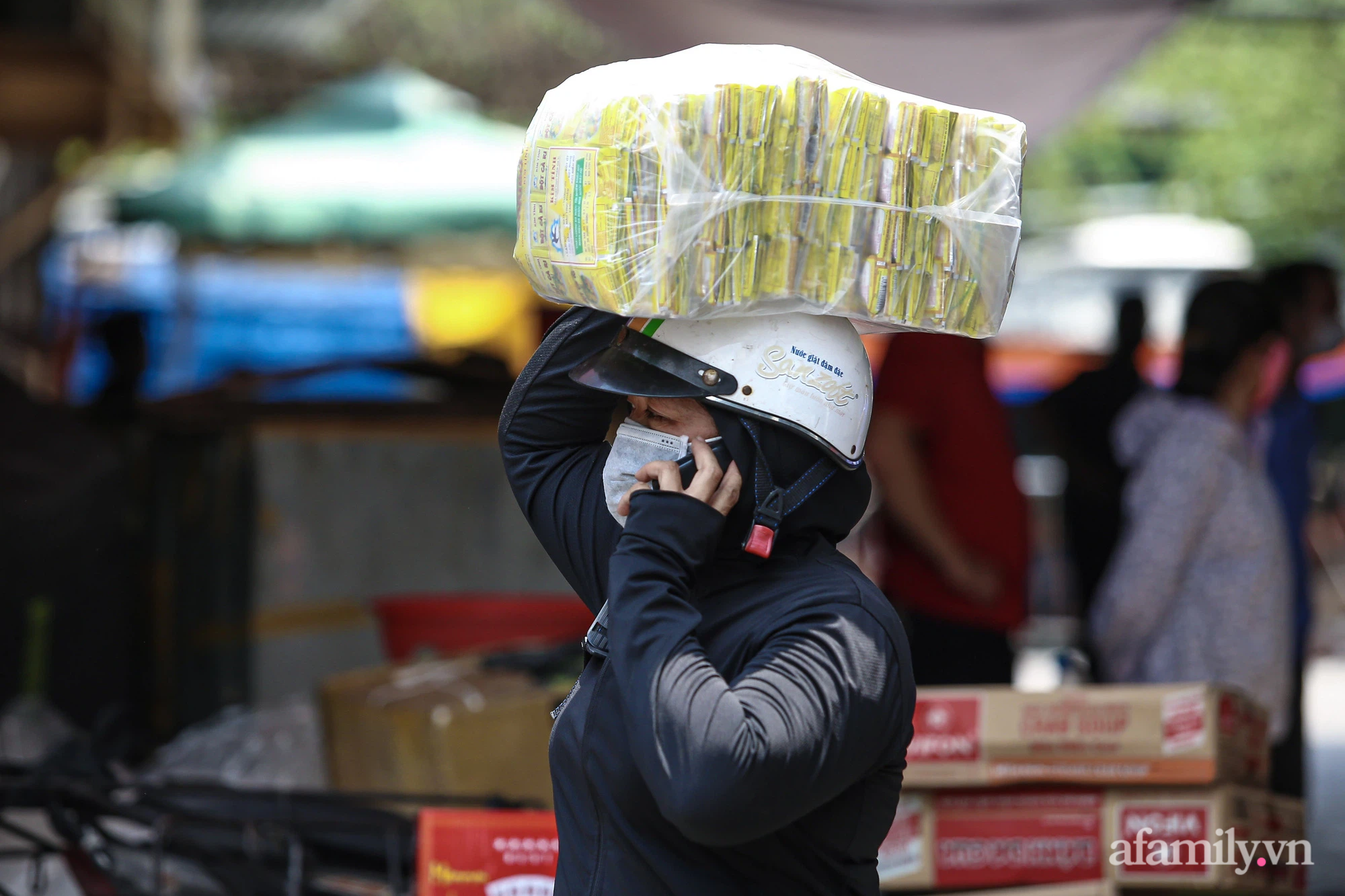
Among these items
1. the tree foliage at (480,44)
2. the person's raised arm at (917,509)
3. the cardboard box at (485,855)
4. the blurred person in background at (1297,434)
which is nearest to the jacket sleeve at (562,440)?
the cardboard box at (485,855)

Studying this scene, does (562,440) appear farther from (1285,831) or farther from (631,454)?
(1285,831)

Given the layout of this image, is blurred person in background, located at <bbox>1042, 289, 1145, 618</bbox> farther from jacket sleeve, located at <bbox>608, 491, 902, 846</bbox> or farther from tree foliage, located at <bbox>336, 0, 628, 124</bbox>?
tree foliage, located at <bbox>336, 0, 628, 124</bbox>

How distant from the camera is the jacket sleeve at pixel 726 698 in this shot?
162cm

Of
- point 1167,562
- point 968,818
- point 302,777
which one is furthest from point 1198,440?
point 302,777

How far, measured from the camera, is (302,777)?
12.7ft

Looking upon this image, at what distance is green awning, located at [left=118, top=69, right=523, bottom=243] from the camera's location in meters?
8.37

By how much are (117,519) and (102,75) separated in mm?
2909

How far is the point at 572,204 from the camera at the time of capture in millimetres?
1855

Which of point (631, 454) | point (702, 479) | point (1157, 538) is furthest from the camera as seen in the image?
point (1157, 538)

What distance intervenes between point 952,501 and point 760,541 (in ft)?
9.45

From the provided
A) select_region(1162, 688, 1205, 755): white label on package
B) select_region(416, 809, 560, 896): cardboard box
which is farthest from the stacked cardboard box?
Answer: select_region(416, 809, 560, 896): cardboard box

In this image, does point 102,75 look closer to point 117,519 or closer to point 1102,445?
point 117,519

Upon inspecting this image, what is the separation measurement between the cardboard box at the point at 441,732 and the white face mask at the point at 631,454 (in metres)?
1.67

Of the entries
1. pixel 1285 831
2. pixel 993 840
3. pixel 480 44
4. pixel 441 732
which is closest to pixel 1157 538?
pixel 1285 831
